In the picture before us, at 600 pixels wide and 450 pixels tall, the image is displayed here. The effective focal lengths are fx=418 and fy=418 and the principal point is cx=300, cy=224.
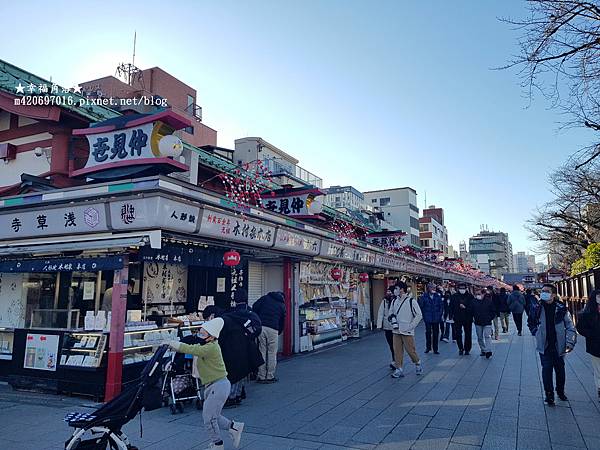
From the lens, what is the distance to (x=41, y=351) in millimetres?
8836

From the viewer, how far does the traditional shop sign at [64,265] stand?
8.05m

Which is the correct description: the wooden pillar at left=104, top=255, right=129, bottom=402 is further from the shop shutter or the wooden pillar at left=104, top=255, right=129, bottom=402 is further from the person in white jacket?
the person in white jacket

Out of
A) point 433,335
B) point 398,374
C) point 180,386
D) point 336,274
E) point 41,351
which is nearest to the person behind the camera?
point 180,386

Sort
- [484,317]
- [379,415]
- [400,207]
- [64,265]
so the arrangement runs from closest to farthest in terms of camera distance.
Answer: [379,415] → [64,265] → [484,317] → [400,207]

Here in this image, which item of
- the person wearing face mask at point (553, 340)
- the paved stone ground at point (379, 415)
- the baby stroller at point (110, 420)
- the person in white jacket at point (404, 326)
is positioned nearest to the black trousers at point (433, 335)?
the paved stone ground at point (379, 415)

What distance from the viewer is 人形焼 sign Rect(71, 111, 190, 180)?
25.5 ft

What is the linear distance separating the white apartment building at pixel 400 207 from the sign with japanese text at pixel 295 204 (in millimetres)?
54217

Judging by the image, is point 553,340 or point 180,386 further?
point 180,386

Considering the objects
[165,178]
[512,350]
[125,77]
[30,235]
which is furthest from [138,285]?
[125,77]

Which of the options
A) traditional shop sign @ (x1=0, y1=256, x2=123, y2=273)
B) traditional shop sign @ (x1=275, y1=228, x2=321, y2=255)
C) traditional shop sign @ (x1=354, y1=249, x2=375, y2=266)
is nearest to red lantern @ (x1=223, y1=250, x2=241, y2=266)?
traditional shop sign @ (x1=275, y1=228, x2=321, y2=255)

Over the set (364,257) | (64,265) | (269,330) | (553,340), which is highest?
(364,257)

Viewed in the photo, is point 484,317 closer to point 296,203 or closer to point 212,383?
point 296,203

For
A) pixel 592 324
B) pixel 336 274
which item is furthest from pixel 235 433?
pixel 336 274

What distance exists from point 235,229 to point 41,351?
189 inches
